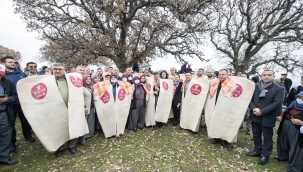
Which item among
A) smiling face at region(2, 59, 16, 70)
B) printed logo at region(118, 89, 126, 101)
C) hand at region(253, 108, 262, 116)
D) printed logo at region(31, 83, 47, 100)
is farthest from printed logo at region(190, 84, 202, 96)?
smiling face at region(2, 59, 16, 70)

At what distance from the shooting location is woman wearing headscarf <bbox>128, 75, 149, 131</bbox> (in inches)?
201

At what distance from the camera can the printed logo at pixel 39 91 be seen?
10.7ft

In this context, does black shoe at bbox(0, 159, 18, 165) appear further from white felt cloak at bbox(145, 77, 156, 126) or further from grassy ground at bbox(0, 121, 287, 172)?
white felt cloak at bbox(145, 77, 156, 126)

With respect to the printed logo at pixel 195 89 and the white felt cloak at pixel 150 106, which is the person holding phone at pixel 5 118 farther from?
the printed logo at pixel 195 89

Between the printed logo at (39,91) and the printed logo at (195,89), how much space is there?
12.6 feet

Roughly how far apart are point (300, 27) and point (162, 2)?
11303mm

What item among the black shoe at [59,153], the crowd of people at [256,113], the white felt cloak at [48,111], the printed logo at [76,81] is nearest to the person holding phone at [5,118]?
the crowd of people at [256,113]

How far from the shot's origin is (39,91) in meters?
3.29

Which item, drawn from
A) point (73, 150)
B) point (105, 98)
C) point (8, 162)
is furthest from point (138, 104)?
point (8, 162)

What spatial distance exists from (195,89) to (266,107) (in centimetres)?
186

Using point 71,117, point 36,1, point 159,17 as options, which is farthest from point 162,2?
point 71,117

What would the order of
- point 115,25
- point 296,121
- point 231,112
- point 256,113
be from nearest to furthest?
1. point 296,121
2. point 256,113
3. point 231,112
4. point 115,25

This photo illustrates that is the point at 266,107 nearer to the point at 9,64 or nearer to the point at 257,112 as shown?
the point at 257,112

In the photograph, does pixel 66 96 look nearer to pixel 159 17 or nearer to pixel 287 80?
pixel 159 17
